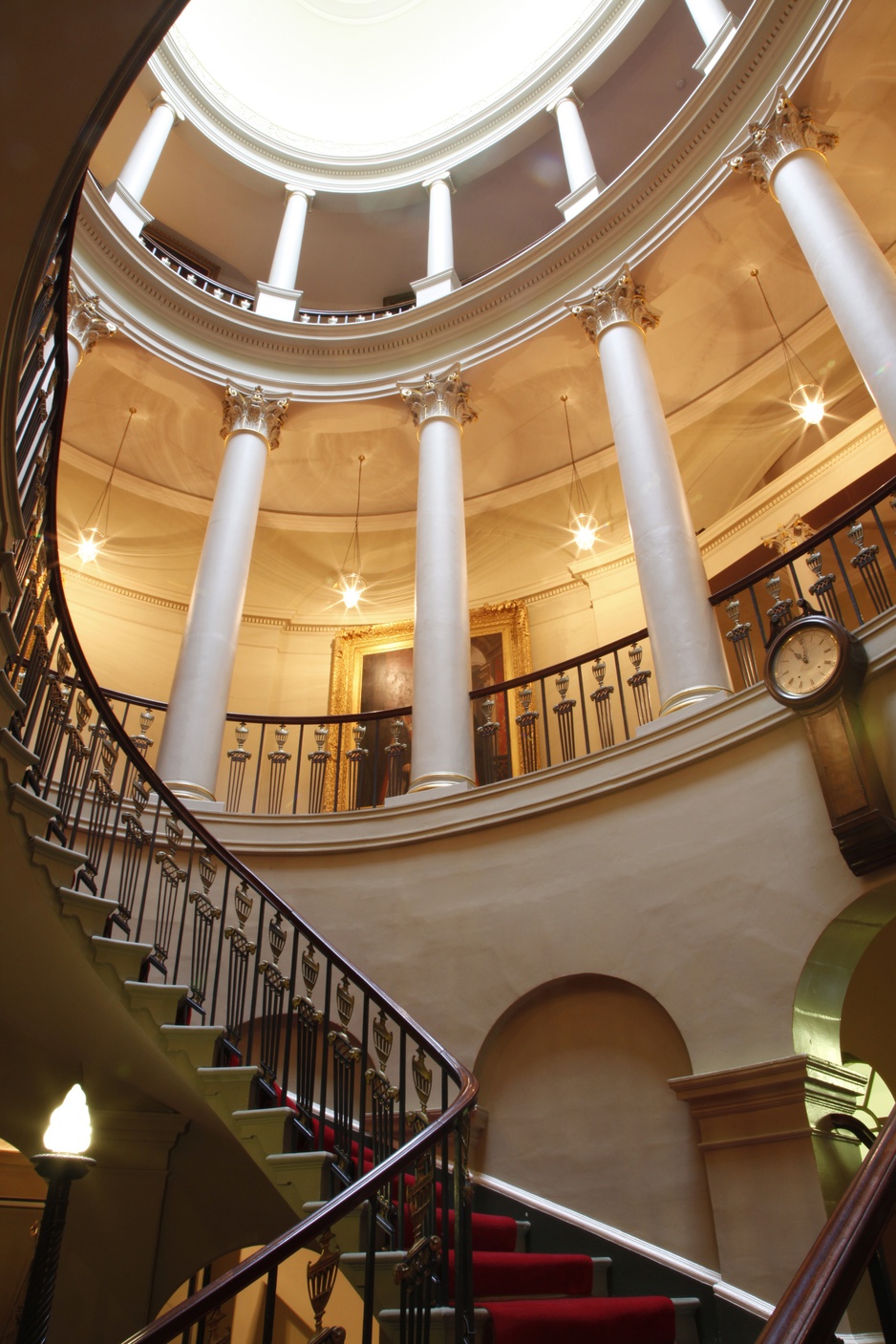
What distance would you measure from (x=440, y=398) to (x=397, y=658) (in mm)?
3605

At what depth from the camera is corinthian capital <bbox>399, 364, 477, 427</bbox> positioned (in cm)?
973

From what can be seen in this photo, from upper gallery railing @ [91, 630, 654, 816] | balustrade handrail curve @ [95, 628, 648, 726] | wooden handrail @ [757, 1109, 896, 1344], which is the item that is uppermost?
upper gallery railing @ [91, 630, 654, 816]

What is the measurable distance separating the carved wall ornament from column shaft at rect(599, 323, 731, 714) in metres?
2.75

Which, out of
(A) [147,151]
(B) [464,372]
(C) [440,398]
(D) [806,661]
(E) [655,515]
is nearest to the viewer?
(D) [806,661]

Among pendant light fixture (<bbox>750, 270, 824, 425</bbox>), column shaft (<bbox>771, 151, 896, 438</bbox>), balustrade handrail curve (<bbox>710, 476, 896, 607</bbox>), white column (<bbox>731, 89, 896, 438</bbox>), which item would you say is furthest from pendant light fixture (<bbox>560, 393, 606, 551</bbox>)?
balustrade handrail curve (<bbox>710, 476, 896, 607</bbox>)

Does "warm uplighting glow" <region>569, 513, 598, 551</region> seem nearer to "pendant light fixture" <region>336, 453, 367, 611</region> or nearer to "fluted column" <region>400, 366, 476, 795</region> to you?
"fluted column" <region>400, 366, 476, 795</region>

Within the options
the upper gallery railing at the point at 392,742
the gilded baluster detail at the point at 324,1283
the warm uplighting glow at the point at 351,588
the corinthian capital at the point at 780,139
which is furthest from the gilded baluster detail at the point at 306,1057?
the corinthian capital at the point at 780,139

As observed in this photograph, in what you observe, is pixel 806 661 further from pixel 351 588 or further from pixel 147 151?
pixel 147 151

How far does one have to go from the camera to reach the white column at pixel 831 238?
598 centimetres

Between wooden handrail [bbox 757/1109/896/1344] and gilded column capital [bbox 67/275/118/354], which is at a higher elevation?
gilded column capital [bbox 67/275/118/354]

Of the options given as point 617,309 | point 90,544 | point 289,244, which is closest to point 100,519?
point 90,544

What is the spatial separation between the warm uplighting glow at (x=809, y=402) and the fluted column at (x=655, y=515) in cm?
176

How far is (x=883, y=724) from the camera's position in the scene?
186 inches

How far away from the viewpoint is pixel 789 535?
9914 millimetres
